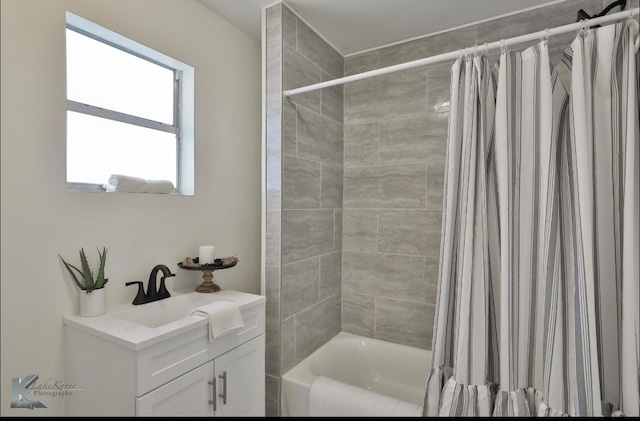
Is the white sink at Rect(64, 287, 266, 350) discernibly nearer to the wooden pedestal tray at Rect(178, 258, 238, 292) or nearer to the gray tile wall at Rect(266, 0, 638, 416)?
the wooden pedestal tray at Rect(178, 258, 238, 292)

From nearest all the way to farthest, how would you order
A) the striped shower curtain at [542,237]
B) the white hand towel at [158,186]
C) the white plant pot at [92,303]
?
the striped shower curtain at [542,237] → the white plant pot at [92,303] → the white hand towel at [158,186]

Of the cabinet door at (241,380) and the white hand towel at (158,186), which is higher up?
the white hand towel at (158,186)

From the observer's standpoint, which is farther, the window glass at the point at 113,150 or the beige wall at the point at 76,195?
the window glass at the point at 113,150

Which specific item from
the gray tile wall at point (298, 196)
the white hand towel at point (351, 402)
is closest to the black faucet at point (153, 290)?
the gray tile wall at point (298, 196)

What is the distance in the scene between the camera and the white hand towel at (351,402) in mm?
1478

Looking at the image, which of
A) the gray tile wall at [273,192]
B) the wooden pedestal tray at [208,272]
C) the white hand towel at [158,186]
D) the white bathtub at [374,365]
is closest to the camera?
the white hand towel at [158,186]

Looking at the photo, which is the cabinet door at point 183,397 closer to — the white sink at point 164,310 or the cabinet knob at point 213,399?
the cabinet knob at point 213,399

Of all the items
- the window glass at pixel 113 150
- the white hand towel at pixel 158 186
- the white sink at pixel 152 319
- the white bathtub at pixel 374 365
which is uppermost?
the window glass at pixel 113 150

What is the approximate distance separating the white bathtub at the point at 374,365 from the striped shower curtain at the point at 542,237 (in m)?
0.79

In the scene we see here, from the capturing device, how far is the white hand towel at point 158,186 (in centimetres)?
155

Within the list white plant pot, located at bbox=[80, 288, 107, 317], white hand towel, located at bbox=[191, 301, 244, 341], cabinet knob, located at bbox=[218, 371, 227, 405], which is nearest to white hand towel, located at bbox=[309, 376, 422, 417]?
cabinet knob, located at bbox=[218, 371, 227, 405]

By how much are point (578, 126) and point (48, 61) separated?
192 centimetres

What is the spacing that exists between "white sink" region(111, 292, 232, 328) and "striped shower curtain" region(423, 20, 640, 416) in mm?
1124

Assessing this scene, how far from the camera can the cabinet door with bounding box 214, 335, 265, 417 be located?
1.40 meters
